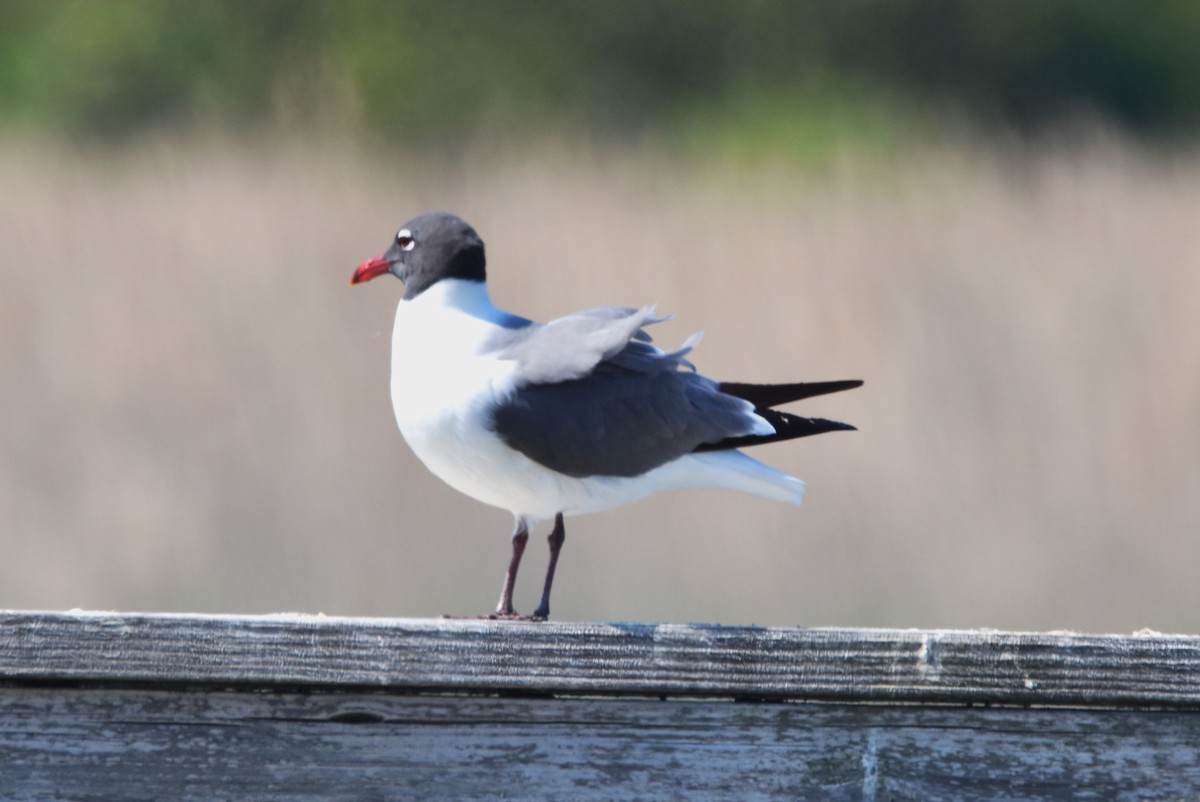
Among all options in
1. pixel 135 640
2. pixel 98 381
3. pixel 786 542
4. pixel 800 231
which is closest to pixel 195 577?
pixel 98 381

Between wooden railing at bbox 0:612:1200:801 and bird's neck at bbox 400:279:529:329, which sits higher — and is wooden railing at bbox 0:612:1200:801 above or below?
below

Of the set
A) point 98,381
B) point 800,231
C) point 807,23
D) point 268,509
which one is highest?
point 807,23

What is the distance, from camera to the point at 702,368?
6973 millimetres

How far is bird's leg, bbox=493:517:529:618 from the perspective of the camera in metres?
2.86

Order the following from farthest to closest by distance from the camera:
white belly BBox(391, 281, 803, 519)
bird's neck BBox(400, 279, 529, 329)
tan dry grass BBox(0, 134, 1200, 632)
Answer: tan dry grass BBox(0, 134, 1200, 632), bird's neck BBox(400, 279, 529, 329), white belly BBox(391, 281, 803, 519)

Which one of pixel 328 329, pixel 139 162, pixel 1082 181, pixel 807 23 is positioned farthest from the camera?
pixel 807 23

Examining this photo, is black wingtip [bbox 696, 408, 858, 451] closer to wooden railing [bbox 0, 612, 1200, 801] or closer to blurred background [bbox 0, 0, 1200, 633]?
wooden railing [bbox 0, 612, 1200, 801]

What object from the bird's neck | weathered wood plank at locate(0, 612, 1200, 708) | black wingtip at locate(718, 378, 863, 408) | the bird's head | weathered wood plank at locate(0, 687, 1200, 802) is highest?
the bird's head

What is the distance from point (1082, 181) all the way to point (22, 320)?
4536mm

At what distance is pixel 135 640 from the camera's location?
1.97 meters

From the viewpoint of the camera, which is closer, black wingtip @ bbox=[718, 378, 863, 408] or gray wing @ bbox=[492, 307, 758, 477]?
gray wing @ bbox=[492, 307, 758, 477]

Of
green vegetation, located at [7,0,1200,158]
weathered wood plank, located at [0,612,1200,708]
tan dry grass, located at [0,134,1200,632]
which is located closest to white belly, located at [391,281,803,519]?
weathered wood plank, located at [0,612,1200,708]

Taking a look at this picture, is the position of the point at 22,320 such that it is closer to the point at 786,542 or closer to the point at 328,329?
the point at 328,329

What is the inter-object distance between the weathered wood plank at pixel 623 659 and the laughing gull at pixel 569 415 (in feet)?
2.41
